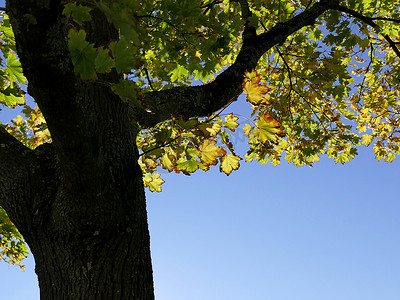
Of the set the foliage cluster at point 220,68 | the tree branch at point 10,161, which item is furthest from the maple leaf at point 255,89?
the tree branch at point 10,161

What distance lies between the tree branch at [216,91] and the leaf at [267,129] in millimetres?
656

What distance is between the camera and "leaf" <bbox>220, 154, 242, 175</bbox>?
8.01ft

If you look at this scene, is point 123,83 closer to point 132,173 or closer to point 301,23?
point 132,173

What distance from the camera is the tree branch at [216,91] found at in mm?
2521

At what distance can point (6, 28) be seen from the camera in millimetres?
2438

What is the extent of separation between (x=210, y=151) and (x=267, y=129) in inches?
16.5

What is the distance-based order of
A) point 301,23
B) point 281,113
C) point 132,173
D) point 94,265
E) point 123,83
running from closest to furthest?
point 123,83 → point 94,265 → point 132,173 → point 301,23 → point 281,113

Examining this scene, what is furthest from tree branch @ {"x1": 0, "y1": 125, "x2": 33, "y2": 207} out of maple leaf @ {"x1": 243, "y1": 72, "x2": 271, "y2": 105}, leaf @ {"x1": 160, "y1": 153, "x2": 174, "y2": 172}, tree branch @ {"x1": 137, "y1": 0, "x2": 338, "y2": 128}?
maple leaf @ {"x1": 243, "y1": 72, "x2": 271, "y2": 105}

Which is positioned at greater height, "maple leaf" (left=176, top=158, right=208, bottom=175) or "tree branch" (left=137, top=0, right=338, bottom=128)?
"tree branch" (left=137, top=0, right=338, bottom=128)

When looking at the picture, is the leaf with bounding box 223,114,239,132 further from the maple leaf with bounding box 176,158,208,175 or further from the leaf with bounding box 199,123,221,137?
the maple leaf with bounding box 176,158,208,175

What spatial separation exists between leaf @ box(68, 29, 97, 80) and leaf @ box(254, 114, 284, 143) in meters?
1.17

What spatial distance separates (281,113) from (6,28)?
4.34 metres

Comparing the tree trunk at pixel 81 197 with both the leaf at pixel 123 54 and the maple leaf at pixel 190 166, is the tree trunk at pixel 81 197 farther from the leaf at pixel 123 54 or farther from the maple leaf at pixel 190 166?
the maple leaf at pixel 190 166

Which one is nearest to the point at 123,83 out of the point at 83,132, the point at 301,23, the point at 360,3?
the point at 83,132
